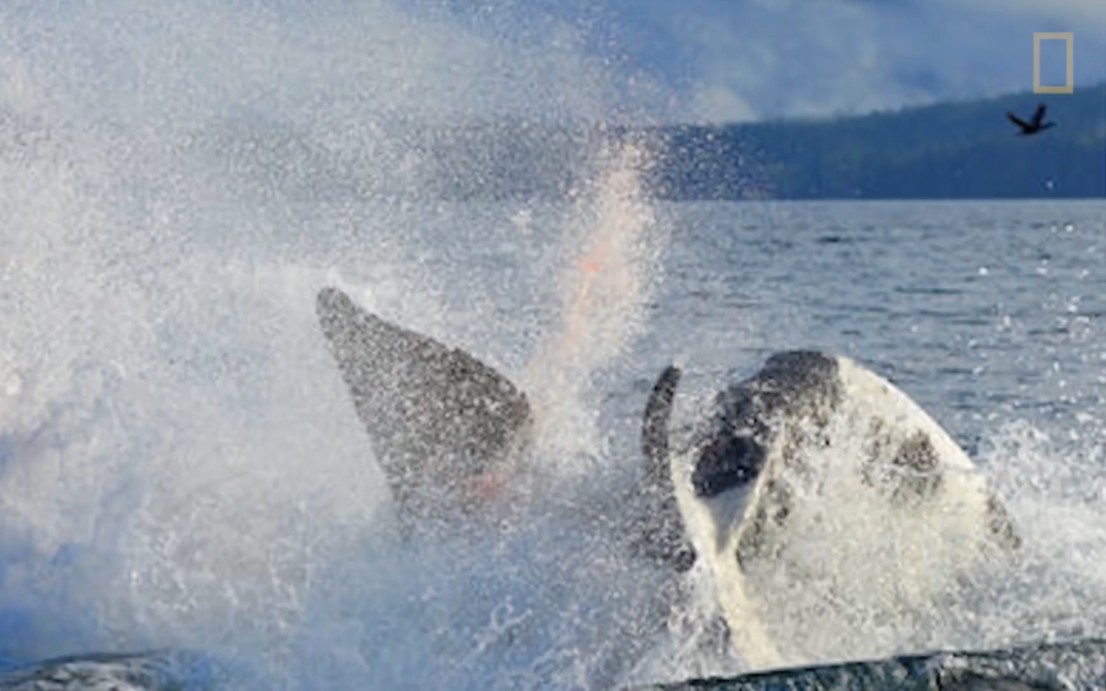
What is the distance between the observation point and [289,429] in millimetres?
17641

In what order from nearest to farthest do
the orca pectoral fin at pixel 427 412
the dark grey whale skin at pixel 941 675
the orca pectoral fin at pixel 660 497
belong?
the dark grey whale skin at pixel 941 675 → the orca pectoral fin at pixel 660 497 → the orca pectoral fin at pixel 427 412

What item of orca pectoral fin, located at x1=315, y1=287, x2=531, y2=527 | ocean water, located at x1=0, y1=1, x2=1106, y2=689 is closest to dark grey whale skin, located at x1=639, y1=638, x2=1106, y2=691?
ocean water, located at x1=0, y1=1, x2=1106, y2=689

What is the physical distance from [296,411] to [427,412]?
303cm

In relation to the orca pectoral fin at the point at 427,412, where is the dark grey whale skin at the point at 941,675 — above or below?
below

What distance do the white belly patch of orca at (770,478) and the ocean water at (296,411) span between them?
343 millimetres

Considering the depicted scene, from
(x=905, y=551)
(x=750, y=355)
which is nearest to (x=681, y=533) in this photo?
(x=905, y=551)

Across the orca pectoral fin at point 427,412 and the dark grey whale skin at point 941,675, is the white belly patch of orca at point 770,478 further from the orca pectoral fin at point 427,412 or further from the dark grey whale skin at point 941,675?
the dark grey whale skin at point 941,675

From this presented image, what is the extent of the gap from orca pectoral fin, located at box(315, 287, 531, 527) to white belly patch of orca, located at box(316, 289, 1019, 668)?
14 millimetres

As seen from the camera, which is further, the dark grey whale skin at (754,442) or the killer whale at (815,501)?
the killer whale at (815,501)

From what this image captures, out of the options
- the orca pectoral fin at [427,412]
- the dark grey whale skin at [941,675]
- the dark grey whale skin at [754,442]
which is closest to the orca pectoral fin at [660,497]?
the dark grey whale skin at [754,442]

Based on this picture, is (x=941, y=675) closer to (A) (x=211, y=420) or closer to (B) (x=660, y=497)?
(B) (x=660, y=497)

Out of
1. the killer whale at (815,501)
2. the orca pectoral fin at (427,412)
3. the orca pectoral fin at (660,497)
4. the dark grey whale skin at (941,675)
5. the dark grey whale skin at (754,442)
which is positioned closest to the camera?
the dark grey whale skin at (941,675)

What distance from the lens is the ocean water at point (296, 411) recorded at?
1323 centimetres

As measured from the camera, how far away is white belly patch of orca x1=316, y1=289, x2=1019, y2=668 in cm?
1352
